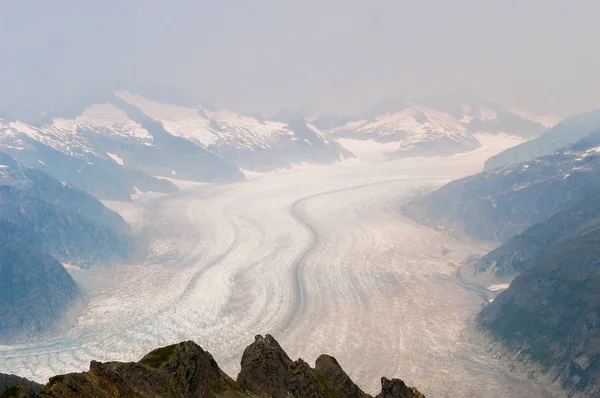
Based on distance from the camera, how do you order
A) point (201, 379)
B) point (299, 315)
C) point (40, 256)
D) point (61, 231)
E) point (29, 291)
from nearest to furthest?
point (201, 379)
point (299, 315)
point (29, 291)
point (40, 256)
point (61, 231)

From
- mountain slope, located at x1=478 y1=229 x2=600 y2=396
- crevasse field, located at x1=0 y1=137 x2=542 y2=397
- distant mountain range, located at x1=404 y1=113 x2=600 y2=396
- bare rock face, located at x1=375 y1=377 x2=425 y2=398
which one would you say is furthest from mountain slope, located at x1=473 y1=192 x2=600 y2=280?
bare rock face, located at x1=375 y1=377 x2=425 y2=398

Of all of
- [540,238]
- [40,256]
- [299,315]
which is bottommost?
[40,256]

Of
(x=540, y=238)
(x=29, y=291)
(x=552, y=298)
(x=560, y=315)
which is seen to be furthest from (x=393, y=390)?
(x=540, y=238)

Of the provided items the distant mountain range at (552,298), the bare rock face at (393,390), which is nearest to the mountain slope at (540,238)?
the distant mountain range at (552,298)

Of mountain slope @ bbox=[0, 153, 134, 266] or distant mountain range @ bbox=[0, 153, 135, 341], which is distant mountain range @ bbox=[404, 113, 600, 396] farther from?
mountain slope @ bbox=[0, 153, 134, 266]

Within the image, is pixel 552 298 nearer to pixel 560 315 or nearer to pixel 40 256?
pixel 560 315

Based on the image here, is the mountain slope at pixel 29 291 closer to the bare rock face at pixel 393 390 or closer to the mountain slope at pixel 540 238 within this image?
the bare rock face at pixel 393 390
